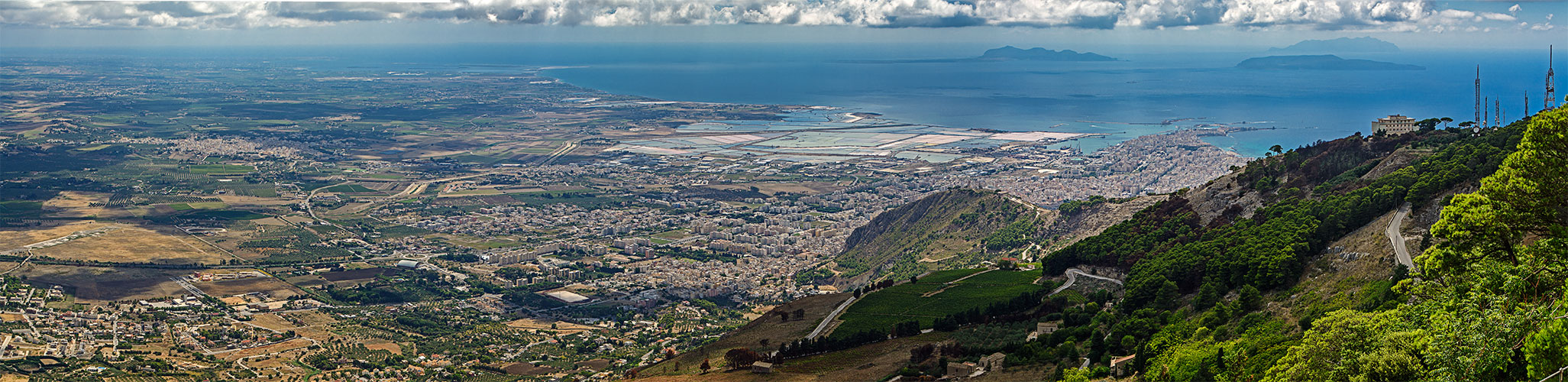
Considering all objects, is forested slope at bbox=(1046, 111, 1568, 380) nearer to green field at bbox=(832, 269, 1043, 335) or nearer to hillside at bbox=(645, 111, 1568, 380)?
hillside at bbox=(645, 111, 1568, 380)

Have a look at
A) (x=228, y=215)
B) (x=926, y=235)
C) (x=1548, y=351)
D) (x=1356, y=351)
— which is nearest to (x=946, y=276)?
(x=926, y=235)

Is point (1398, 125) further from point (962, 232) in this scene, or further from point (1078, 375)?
point (1078, 375)

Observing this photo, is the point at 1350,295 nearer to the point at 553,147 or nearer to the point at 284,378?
the point at 284,378

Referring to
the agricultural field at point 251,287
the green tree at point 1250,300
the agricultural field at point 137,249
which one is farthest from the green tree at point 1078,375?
the agricultural field at point 137,249

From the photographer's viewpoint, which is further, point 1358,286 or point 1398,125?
point 1398,125

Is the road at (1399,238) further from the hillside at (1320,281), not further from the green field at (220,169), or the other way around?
the green field at (220,169)

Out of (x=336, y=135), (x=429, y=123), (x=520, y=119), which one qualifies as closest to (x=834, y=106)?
(x=520, y=119)
